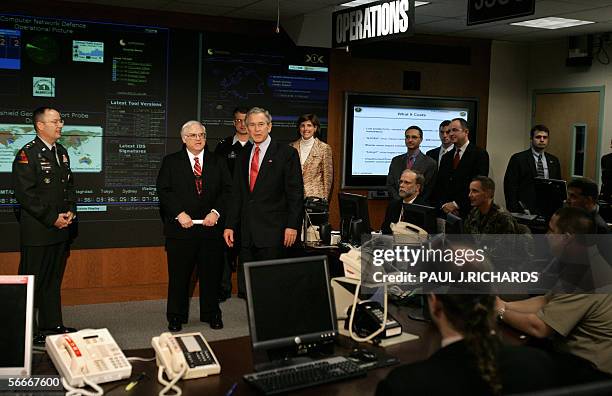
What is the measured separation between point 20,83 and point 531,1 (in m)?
4.18

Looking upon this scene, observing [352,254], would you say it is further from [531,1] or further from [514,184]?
[514,184]

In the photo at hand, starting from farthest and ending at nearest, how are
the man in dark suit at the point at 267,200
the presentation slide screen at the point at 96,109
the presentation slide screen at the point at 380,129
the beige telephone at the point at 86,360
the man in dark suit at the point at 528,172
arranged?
the presentation slide screen at the point at 380,129, the man in dark suit at the point at 528,172, the presentation slide screen at the point at 96,109, the man in dark suit at the point at 267,200, the beige telephone at the point at 86,360

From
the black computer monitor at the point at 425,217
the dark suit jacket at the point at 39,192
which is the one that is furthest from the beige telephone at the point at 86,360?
the dark suit jacket at the point at 39,192

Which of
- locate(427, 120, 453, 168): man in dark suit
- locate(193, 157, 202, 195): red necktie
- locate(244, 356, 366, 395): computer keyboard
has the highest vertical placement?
locate(427, 120, 453, 168): man in dark suit

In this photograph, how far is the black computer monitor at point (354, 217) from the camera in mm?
5086

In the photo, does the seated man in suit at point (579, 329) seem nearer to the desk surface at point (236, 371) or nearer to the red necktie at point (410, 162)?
the desk surface at point (236, 371)

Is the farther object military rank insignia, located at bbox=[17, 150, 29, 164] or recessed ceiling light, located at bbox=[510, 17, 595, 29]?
recessed ceiling light, located at bbox=[510, 17, 595, 29]

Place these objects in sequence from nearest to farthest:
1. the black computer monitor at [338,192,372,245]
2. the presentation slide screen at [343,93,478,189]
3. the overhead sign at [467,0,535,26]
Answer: the overhead sign at [467,0,535,26], the black computer monitor at [338,192,372,245], the presentation slide screen at [343,93,478,189]

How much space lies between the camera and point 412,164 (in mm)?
6996

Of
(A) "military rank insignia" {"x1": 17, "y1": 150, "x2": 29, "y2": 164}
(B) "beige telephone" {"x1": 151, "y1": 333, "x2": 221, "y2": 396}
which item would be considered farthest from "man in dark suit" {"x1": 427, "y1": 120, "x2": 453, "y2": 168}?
(B) "beige telephone" {"x1": 151, "y1": 333, "x2": 221, "y2": 396}

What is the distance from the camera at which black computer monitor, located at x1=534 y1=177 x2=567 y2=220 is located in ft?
19.9

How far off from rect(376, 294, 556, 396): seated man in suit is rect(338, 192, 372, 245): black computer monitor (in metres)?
2.91

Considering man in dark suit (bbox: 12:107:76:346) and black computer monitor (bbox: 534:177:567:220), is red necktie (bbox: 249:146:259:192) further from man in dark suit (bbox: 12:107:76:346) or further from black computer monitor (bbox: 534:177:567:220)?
black computer monitor (bbox: 534:177:567:220)

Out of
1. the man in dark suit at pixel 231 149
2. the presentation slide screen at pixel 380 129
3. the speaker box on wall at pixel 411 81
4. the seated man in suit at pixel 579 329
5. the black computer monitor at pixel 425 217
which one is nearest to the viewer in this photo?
the seated man in suit at pixel 579 329
